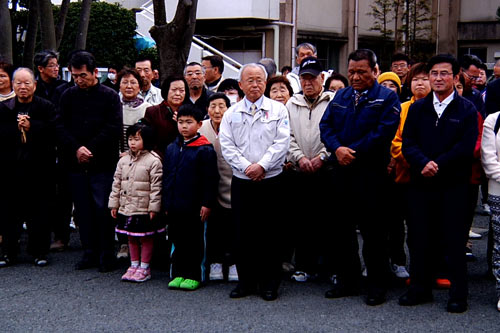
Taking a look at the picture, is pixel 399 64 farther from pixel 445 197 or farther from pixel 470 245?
pixel 445 197

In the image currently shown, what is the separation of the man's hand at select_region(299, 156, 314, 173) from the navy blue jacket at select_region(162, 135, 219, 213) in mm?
781

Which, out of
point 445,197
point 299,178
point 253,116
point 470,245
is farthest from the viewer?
point 470,245

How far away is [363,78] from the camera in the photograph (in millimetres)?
5875

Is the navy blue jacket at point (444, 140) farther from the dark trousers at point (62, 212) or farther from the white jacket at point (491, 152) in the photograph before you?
the dark trousers at point (62, 212)

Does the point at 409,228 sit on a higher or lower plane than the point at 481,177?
lower

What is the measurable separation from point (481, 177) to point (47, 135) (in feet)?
14.3

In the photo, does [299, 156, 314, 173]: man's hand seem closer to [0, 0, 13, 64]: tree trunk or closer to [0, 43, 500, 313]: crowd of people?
[0, 43, 500, 313]: crowd of people

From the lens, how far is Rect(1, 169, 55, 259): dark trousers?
286 inches

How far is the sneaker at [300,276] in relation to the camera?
258 inches

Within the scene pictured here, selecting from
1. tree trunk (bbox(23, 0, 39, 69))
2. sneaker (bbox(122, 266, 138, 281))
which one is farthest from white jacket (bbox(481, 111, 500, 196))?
tree trunk (bbox(23, 0, 39, 69))

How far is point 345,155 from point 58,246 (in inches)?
150

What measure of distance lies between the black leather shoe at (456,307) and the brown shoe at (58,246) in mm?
4403

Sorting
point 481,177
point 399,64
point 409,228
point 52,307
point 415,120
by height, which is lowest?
point 52,307

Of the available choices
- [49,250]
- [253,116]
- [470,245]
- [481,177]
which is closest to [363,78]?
[253,116]
